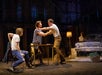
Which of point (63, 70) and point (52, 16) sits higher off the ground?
point (52, 16)

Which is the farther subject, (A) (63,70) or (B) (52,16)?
(B) (52,16)

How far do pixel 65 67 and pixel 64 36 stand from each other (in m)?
11.1

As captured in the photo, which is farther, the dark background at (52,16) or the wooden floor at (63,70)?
the dark background at (52,16)

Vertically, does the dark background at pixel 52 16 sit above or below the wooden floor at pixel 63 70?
above

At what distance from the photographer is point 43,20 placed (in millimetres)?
26812

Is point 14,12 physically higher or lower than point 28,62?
higher

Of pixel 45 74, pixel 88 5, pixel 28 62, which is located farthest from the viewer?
pixel 88 5

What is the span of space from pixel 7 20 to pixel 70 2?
602cm

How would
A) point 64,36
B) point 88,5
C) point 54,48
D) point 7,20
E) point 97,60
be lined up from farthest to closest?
point 88,5 → point 64,36 → point 7,20 → point 97,60 → point 54,48

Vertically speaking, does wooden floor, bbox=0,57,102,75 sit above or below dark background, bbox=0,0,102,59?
below

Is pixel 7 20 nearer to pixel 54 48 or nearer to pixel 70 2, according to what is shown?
pixel 70 2

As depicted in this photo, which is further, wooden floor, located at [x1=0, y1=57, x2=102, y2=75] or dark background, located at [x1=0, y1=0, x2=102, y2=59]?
dark background, located at [x1=0, y1=0, x2=102, y2=59]

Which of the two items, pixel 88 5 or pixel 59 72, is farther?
pixel 88 5

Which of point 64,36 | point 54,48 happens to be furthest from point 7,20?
point 54,48
